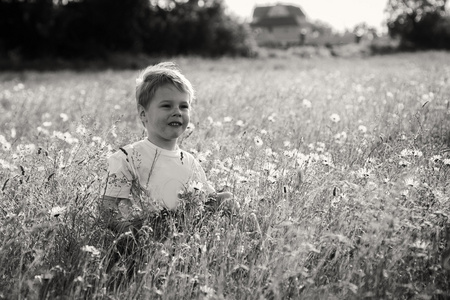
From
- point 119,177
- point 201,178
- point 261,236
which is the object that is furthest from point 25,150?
point 261,236

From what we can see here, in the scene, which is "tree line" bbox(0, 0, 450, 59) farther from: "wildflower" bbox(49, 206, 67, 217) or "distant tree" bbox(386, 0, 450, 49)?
"wildflower" bbox(49, 206, 67, 217)

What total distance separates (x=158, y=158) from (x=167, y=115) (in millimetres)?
280

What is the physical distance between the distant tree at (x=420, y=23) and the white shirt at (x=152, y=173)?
38.6 metres

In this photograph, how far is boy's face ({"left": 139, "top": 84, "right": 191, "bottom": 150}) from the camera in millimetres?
3021

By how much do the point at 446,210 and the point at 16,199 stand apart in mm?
2382

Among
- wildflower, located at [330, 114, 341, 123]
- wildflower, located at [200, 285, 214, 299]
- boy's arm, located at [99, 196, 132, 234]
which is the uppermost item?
wildflower, located at [330, 114, 341, 123]

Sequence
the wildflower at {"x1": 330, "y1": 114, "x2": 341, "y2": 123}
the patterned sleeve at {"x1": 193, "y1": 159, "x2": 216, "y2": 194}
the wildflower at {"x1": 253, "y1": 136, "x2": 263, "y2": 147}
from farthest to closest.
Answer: the wildflower at {"x1": 330, "y1": 114, "x2": 341, "y2": 123}
the wildflower at {"x1": 253, "y1": 136, "x2": 263, "y2": 147}
the patterned sleeve at {"x1": 193, "y1": 159, "x2": 216, "y2": 194}

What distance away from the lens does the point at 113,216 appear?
2459 millimetres

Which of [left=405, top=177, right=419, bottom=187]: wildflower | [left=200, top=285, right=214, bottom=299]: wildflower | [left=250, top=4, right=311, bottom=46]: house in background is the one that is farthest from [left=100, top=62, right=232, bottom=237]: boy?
[left=250, top=4, right=311, bottom=46]: house in background

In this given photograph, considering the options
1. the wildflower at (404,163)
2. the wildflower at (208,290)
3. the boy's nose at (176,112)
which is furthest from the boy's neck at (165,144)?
the wildflower at (404,163)

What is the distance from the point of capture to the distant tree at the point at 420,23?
4072 centimetres

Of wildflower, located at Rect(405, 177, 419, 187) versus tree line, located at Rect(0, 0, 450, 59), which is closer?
wildflower, located at Rect(405, 177, 419, 187)

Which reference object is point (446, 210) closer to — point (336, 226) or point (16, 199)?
point (336, 226)

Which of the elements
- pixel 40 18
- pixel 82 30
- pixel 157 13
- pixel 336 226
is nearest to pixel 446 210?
pixel 336 226
